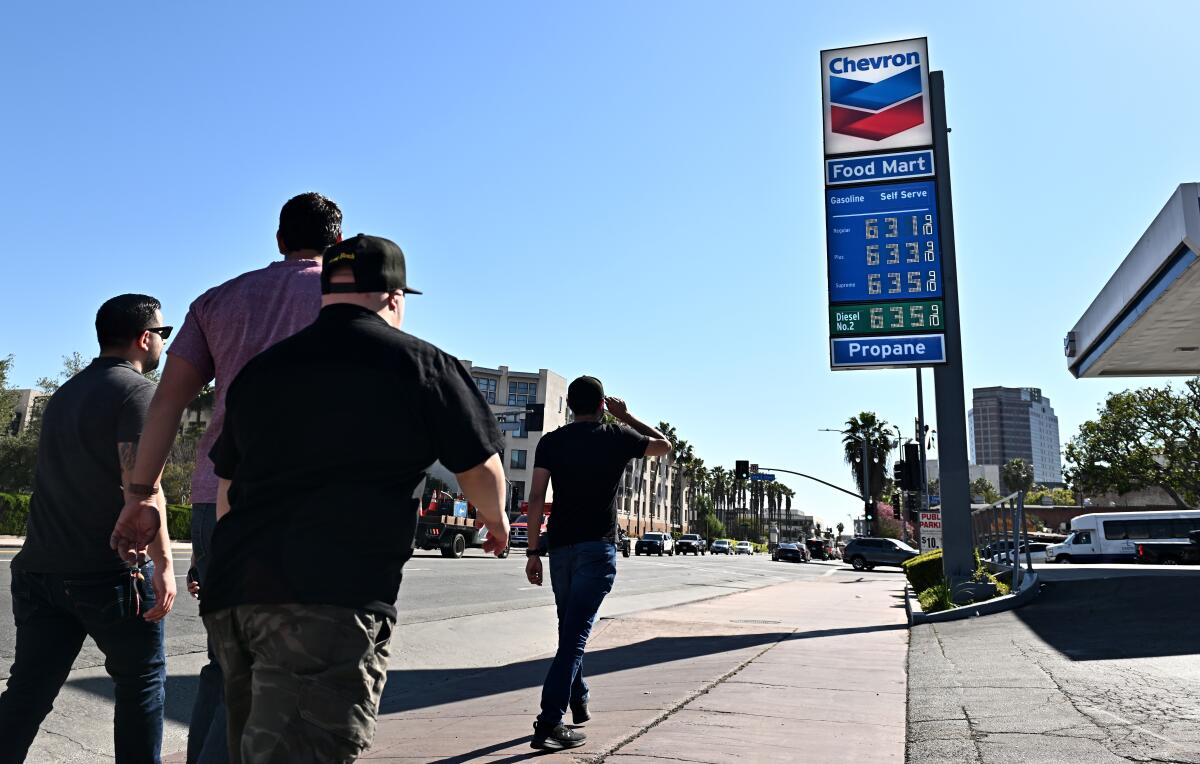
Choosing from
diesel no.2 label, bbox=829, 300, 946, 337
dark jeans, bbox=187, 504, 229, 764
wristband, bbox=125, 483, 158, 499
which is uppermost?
diesel no.2 label, bbox=829, 300, 946, 337

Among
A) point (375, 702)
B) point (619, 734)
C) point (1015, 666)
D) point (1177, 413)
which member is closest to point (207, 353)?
point (375, 702)

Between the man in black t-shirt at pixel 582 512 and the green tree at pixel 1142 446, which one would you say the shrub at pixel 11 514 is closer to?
the man in black t-shirt at pixel 582 512

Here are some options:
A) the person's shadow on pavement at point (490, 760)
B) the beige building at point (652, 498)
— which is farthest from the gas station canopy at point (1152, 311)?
the beige building at point (652, 498)

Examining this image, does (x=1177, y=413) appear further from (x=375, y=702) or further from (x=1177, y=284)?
(x=375, y=702)

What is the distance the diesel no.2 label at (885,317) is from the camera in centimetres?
1248

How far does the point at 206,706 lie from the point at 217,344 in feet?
3.73

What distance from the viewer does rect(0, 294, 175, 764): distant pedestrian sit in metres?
2.73

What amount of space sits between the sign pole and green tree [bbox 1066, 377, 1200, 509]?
1723 inches

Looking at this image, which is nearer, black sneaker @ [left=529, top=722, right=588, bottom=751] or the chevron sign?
black sneaker @ [left=529, top=722, right=588, bottom=751]

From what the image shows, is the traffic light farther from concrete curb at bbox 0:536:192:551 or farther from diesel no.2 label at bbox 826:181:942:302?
concrete curb at bbox 0:536:192:551

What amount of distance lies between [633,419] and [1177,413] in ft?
182

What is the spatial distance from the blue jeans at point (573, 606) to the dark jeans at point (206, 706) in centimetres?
159

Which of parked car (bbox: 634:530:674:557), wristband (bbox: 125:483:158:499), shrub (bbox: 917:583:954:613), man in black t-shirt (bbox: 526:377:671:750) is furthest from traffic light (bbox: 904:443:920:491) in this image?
parked car (bbox: 634:530:674:557)

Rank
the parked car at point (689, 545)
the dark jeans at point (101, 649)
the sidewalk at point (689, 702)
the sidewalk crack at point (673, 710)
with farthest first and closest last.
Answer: the parked car at point (689, 545) → the sidewalk at point (689, 702) → the sidewalk crack at point (673, 710) → the dark jeans at point (101, 649)
